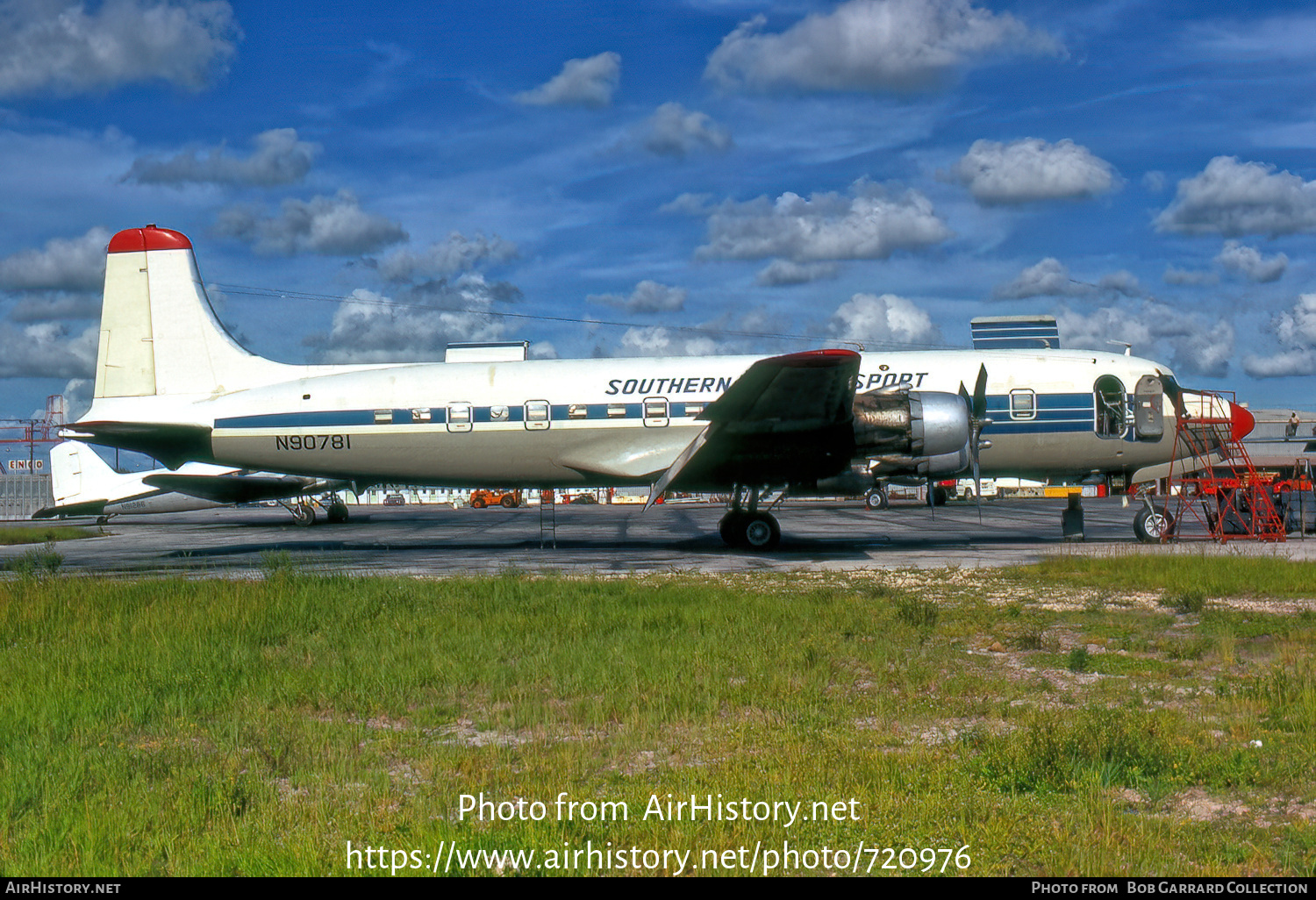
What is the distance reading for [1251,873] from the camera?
12.8 ft

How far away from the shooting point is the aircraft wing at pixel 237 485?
3525 cm

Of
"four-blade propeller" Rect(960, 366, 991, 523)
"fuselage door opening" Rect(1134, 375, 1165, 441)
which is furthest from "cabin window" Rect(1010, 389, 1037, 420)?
"fuselage door opening" Rect(1134, 375, 1165, 441)

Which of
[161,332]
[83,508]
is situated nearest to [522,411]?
[161,332]

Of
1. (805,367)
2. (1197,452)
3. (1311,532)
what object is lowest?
(1311,532)

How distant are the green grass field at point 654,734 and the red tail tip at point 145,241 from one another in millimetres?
12488

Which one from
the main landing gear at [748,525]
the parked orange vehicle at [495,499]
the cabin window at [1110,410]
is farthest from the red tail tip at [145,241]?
the parked orange vehicle at [495,499]

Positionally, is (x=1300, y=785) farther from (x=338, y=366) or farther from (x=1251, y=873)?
(x=338, y=366)

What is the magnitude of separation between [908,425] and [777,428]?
2.53m

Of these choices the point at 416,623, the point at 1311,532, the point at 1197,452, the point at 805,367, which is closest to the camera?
the point at 416,623

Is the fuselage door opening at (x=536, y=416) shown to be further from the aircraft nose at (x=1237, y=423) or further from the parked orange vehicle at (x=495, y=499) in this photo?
the parked orange vehicle at (x=495, y=499)

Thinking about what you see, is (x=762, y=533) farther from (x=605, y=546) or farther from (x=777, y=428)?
(x=605, y=546)

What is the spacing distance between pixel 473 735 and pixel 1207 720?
197 inches

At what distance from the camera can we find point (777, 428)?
18.0 m
